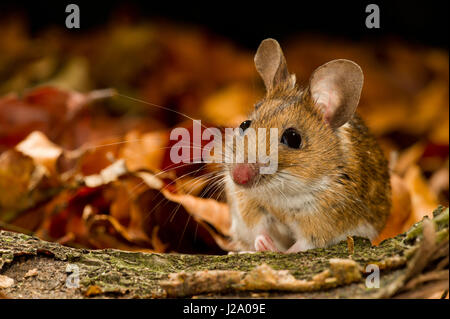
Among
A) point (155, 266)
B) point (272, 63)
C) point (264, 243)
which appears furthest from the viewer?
point (272, 63)

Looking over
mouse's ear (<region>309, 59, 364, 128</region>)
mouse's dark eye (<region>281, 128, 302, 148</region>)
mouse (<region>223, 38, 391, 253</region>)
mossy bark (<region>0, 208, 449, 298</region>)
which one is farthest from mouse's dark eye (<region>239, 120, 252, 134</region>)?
mossy bark (<region>0, 208, 449, 298</region>)

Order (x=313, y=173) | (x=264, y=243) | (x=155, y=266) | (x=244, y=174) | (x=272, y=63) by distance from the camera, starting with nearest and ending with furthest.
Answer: (x=155, y=266) < (x=244, y=174) < (x=313, y=173) < (x=264, y=243) < (x=272, y=63)

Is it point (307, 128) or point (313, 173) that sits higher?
point (307, 128)

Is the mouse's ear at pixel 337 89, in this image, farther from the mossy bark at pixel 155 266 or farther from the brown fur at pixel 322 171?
the mossy bark at pixel 155 266

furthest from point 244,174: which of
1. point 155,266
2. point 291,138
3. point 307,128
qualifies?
point 155,266

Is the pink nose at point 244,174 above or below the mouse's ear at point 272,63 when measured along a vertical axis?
below

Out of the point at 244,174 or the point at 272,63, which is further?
the point at 272,63

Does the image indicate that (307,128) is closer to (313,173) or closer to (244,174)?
(313,173)

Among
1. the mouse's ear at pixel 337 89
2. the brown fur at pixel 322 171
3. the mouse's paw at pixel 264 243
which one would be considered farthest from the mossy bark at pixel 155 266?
the mouse's ear at pixel 337 89
